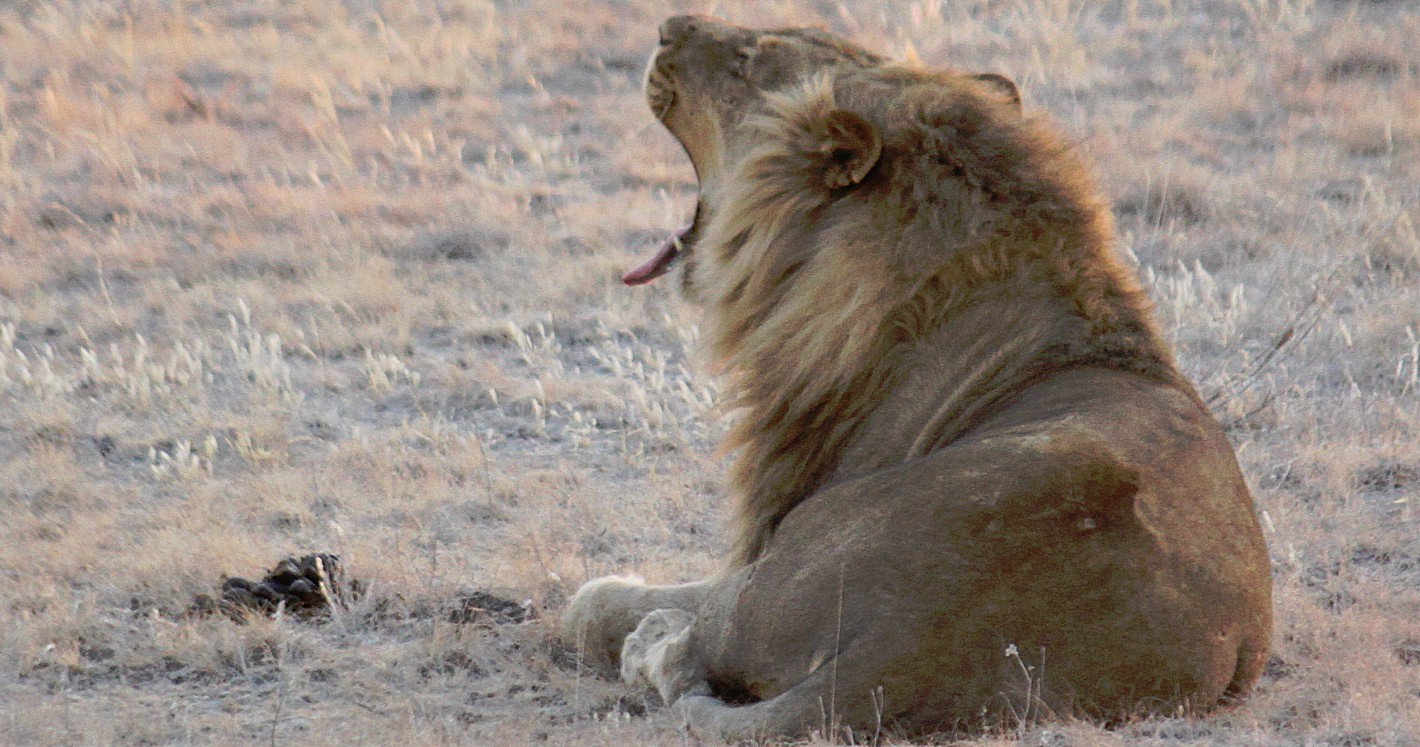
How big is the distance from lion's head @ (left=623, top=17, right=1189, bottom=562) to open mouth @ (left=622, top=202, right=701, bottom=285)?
274mm

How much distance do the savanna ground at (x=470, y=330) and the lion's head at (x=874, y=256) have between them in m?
0.40

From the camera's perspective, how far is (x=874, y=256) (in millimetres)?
3510

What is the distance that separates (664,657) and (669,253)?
121cm

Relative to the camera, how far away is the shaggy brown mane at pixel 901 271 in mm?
3471

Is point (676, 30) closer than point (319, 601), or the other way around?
point (676, 30)

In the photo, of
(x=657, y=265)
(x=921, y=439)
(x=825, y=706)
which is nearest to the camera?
(x=825, y=706)

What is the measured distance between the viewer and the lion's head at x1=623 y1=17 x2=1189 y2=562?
348 centimetres

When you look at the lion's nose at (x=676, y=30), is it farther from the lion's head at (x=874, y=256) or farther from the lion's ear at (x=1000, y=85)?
the lion's ear at (x=1000, y=85)

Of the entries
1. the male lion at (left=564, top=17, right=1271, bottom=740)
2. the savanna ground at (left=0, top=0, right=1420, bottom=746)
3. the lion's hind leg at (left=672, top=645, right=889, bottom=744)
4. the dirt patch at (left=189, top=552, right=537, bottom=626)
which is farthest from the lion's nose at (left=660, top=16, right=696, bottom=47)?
the lion's hind leg at (left=672, top=645, right=889, bottom=744)

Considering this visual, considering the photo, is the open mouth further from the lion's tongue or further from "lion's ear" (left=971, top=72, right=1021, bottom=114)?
"lion's ear" (left=971, top=72, right=1021, bottom=114)

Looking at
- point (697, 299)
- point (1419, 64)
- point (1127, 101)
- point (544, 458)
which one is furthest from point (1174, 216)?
point (697, 299)

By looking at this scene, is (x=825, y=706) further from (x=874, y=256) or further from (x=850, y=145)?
(x=850, y=145)

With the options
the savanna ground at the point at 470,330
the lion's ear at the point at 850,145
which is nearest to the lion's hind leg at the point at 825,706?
the savanna ground at the point at 470,330

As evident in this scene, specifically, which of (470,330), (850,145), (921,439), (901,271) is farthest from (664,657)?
(470,330)
